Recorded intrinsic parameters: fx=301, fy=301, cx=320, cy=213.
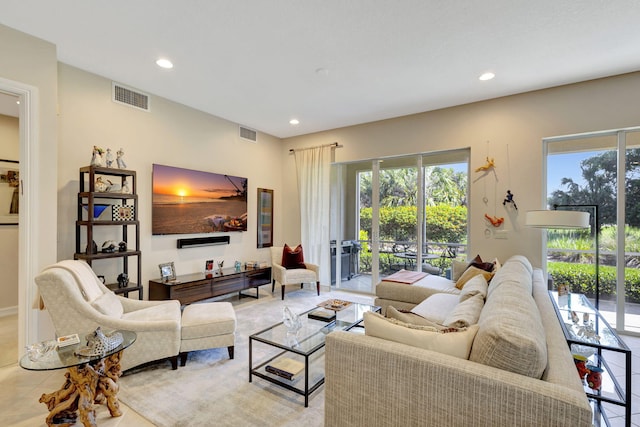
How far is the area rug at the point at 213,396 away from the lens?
2.00 metres

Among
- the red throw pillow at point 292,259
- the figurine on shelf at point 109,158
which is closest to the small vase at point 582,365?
the red throw pillow at point 292,259

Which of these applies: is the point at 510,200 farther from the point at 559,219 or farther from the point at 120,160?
the point at 120,160

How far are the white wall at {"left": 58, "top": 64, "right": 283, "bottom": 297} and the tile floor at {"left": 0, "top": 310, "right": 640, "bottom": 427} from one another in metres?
1.12

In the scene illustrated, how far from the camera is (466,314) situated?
199 centimetres

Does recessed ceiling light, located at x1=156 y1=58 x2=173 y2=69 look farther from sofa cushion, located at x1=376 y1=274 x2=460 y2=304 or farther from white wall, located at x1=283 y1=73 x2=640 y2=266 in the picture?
sofa cushion, located at x1=376 y1=274 x2=460 y2=304

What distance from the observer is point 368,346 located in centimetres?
151

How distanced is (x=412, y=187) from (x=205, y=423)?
4.18 m

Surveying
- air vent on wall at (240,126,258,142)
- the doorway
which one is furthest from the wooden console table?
air vent on wall at (240,126,258,142)

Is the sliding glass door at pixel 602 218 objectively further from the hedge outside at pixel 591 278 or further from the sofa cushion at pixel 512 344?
the sofa cushion at pixel 512 344

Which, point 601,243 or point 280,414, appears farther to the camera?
point 601,243

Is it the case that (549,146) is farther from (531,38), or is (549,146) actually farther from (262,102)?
(262,102)

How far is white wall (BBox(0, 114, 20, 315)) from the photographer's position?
159 inches

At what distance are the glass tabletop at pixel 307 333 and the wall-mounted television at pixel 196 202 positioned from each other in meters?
2.38

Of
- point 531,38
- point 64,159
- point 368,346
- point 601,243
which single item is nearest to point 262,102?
point 64,159
